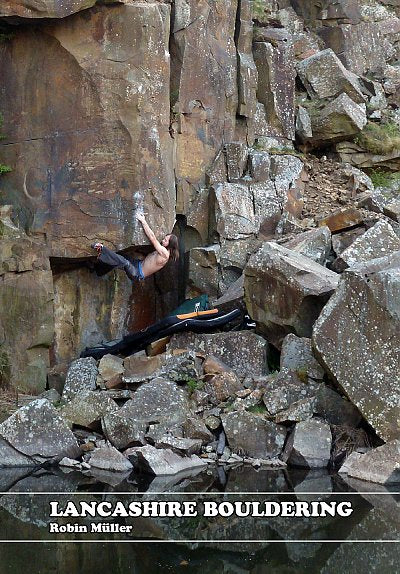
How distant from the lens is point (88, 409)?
11797 millimetres

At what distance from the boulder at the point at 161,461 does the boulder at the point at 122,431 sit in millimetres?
278

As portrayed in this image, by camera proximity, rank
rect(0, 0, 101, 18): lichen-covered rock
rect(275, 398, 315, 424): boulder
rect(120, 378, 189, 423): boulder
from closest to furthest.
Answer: rect(275, 398, 315, 424): boulder, rect(120, 378, 189, 423): boulder, rect(0, 0, 101, 18): lichen-covered rock

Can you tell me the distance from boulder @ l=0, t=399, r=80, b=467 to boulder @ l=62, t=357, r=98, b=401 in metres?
1.29

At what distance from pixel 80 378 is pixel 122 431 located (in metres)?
1.68

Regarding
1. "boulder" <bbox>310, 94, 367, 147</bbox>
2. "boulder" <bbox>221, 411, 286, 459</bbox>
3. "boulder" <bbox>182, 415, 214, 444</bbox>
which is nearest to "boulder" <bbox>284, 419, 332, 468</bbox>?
"boulder" <bbox>221, 411, 286, 459</bbox>

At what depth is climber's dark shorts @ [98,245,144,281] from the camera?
13.0 meters

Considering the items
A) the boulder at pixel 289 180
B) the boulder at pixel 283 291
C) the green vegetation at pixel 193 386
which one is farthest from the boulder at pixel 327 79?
the green vegetation at pixel 193 386

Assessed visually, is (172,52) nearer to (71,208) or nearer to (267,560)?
(71,208)

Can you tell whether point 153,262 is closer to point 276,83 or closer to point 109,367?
point 109,367

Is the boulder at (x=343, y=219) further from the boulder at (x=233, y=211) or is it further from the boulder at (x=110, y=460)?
the boulder at (x=110, y=460)

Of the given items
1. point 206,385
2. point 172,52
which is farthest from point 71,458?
point 172,52

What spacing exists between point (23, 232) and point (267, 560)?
242 inches

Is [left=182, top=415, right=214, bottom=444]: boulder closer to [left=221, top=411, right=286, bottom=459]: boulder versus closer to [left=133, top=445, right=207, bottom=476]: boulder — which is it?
[left=221, top=411, right=286, bottom=459]: boulder

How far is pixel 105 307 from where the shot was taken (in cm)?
1379
